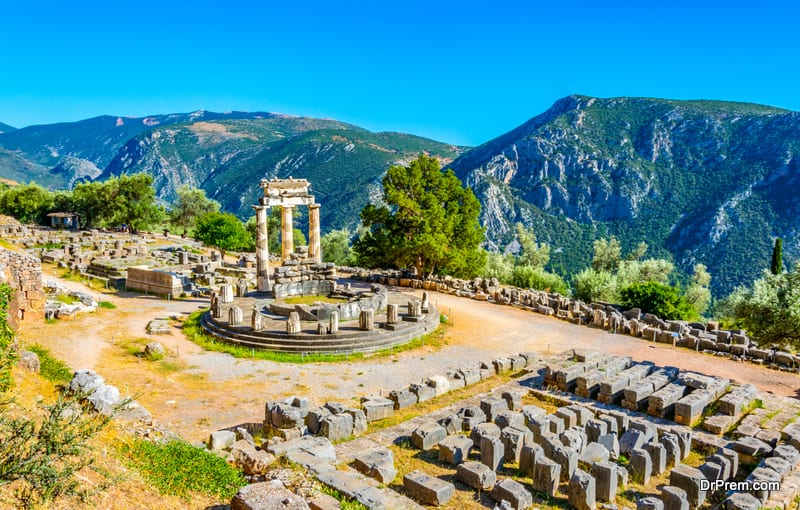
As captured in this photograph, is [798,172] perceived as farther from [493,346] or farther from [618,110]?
[493,346]

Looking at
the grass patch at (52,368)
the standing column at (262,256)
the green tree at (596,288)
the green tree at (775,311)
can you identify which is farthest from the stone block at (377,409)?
the green tree at (596,288)

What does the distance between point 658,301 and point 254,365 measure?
2206 centimetres

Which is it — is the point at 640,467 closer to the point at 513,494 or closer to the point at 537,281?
the point at 513,494

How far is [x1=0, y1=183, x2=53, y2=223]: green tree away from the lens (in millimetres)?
68000

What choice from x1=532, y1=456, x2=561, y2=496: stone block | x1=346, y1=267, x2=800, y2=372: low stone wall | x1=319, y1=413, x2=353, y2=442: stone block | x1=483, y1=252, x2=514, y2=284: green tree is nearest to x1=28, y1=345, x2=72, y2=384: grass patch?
x1=319, y1=413, x2=353, y2=442: stone block

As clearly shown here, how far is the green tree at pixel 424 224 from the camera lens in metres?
34.8

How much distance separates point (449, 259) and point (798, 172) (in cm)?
6483

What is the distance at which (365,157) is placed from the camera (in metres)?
127

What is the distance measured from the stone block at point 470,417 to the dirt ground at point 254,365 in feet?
11.8

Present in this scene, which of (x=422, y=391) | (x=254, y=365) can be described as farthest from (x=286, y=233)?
(x=422, y=391)

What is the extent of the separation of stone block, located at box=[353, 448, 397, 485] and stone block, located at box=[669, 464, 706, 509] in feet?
19.4

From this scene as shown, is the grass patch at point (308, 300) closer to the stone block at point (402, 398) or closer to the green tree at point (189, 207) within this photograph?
the stone block at point (402, 398)

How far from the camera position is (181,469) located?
10.5 metres

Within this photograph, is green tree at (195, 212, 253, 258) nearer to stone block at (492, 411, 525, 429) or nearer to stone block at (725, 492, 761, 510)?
stone block at (492, 411, 525, 429)
